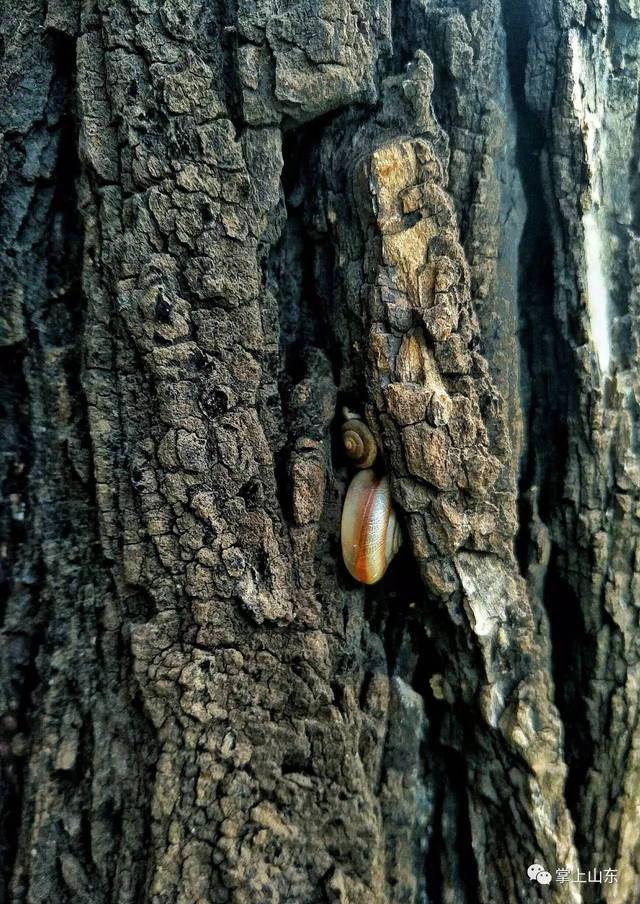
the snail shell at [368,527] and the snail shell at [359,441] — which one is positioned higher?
the snail shell at [359,441]

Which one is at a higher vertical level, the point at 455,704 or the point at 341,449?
the point at 341,449

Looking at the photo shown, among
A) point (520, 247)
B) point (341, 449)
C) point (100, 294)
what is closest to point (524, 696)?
point (341, 449)

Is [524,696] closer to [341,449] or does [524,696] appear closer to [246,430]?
[341,449]

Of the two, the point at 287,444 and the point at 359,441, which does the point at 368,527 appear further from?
the point at 287,444

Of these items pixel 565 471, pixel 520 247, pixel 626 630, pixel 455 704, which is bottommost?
pixel 455 704

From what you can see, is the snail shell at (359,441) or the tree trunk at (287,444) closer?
the tree trunk at (287,444)
